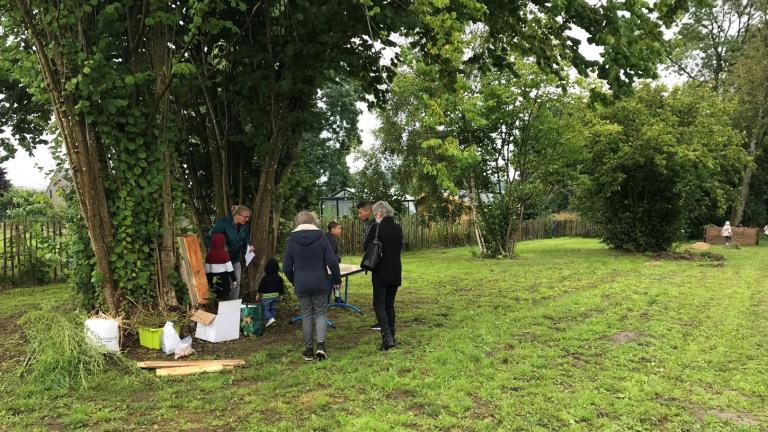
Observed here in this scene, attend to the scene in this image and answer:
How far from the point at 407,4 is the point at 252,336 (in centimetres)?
439

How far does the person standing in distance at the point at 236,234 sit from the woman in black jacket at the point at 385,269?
1945mm

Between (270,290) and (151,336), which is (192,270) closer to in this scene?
(151,336)

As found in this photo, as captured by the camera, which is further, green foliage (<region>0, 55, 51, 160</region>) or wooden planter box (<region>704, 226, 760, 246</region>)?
wooden planter box (<region>704, 226, 760, 246</region>)

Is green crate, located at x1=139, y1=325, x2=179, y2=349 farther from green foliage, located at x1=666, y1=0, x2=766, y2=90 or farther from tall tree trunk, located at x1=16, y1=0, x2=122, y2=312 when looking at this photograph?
green foliage, located at x1=666, y1=0, x2=766, y2=90

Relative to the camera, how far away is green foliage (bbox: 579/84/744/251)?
55.5 ft

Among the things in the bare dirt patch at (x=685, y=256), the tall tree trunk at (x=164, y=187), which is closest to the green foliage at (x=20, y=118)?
the tall tree trunk at (x=164, y=187)

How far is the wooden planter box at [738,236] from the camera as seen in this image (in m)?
25.3

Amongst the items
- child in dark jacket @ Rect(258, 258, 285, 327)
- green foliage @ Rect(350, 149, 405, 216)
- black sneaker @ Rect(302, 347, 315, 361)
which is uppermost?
green foliage @ Rect(350, 149, 405, 216)

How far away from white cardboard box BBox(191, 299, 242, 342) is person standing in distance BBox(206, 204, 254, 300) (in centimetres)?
86

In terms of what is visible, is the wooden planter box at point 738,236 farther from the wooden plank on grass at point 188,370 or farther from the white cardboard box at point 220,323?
the wooden plank on grass at point 188,370

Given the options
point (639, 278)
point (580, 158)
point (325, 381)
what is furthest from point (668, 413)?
point (580, 158)

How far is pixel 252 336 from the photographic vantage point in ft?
22.0

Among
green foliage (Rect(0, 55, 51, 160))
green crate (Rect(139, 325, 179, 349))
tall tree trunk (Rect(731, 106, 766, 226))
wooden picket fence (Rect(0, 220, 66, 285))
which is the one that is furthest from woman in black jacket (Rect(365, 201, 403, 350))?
tall tree trunk (Rect(731, 106, 766, 226))

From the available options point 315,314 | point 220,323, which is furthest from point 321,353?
point 220,323
